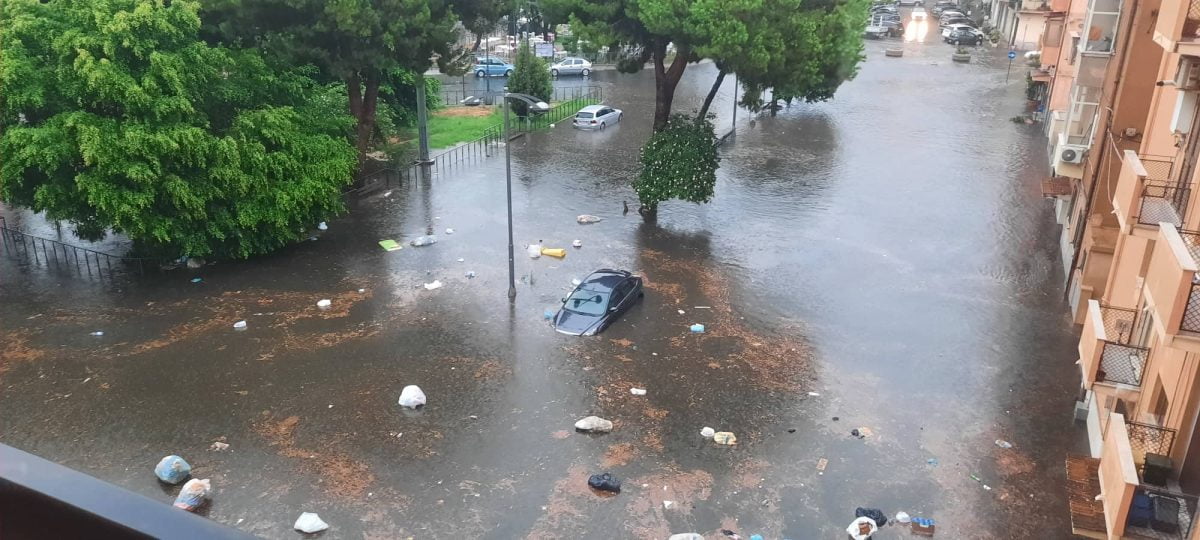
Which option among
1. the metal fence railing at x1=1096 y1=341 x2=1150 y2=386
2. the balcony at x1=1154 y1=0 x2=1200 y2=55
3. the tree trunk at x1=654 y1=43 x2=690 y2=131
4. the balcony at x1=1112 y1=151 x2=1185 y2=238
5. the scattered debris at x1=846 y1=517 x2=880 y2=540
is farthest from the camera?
the tree trunk at x1=654 y1=43 x2=690 y2=131

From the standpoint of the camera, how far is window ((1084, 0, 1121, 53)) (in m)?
18.7

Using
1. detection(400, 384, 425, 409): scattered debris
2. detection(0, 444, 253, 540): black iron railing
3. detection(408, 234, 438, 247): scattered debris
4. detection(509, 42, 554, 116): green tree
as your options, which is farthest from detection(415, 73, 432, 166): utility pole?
detection(0, 444, 253, 540): black iron railing

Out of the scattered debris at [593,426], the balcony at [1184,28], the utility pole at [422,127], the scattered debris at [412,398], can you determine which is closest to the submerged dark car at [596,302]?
the scattered debris at [593,426]

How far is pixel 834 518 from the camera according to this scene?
11453 millimetres

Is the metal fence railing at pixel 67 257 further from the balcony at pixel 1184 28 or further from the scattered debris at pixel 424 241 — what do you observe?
the balcony at pixel 1184 28

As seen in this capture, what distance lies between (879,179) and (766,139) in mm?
7026

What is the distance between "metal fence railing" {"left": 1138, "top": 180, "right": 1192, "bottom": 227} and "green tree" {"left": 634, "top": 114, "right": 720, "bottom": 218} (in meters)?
13.3

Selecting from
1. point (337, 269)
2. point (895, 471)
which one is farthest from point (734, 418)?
point (337, 269)

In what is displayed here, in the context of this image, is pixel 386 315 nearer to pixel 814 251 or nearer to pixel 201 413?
pixel 201 413

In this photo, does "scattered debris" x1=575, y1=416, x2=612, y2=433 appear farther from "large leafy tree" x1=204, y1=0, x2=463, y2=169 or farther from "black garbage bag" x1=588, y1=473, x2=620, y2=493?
"large leafy tree" x1=204, y1=0, x2=463, y2=169

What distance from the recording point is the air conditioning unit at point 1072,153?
63.9 feet

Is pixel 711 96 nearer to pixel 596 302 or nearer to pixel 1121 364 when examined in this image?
pixel 596 302

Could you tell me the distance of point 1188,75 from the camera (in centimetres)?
1054

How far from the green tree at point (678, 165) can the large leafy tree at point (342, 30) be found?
22.0ft
